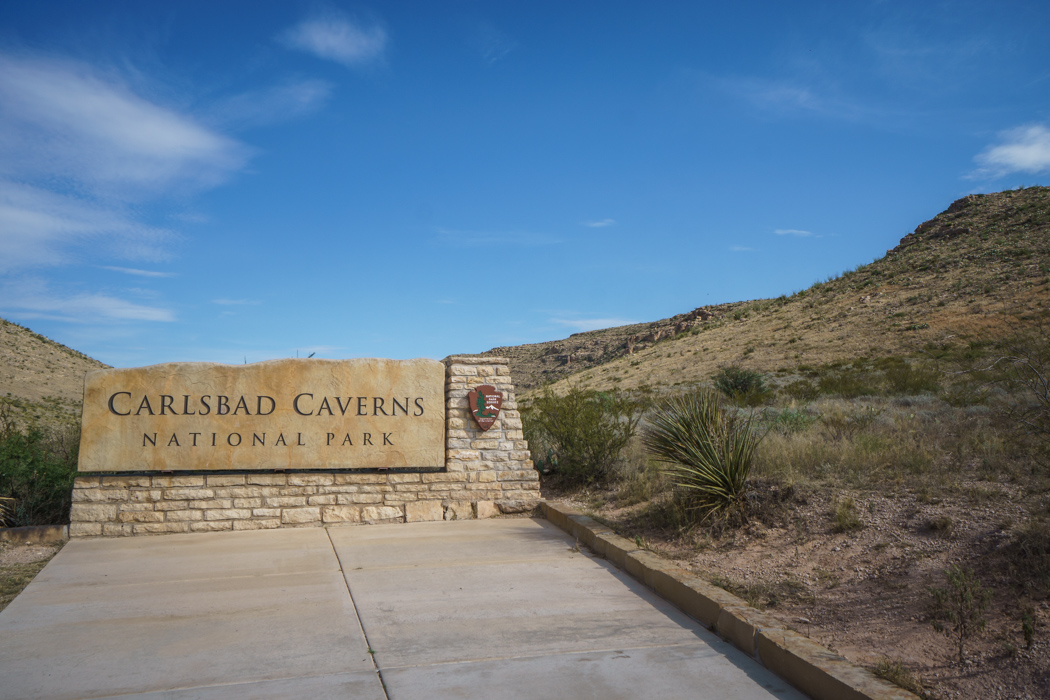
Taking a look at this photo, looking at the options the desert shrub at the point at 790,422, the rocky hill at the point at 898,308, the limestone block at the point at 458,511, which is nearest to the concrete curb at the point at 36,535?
the limestone block at the point at 458,511

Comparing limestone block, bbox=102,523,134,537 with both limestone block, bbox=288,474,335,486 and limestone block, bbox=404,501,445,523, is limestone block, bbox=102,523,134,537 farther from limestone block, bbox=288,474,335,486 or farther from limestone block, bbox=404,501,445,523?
limestone block, bbox=404,501,445,523

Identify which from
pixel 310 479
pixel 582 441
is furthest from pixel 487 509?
pixel 310 479

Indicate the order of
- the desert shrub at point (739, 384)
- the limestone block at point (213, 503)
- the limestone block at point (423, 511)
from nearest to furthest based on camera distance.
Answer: the limestone block at point (213, 503)
the limestone block at point (423, 511)
the desert shrub at point (739, 384)

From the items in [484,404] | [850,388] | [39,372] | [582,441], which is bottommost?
[582,441]

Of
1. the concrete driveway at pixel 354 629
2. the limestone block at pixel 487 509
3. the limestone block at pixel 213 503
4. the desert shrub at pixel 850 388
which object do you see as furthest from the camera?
the desert shrub at pixel 850 388

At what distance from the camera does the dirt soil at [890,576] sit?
164 inches

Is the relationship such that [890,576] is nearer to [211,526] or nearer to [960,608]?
[960,608]

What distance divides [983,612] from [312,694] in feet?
14.0

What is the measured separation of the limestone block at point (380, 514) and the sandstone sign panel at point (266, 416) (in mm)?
591

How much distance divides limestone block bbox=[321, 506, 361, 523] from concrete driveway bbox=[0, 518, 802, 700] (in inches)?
52.1

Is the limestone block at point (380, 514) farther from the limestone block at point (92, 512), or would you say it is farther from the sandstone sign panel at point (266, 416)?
the limestone block at point (92, 512)

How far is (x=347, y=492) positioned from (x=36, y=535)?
3.66 metres

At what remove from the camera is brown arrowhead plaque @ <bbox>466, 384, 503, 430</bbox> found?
1032 centimetres

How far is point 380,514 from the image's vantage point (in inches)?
385
